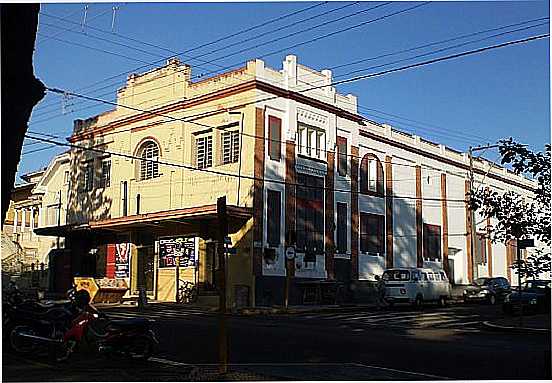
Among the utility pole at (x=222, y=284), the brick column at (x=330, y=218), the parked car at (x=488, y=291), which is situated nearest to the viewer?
the utility pole at (x=222, y=284)

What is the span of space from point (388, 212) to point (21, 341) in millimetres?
31074

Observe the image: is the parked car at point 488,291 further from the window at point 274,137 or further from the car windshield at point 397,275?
the window at point 274,137

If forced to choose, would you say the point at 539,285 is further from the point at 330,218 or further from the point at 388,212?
the point at 388,212

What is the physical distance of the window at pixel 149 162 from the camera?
39.3 meters

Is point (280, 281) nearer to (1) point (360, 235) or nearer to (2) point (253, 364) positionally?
(1) point (360, 235)

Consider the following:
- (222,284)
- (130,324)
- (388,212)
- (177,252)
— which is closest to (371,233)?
(388,212)

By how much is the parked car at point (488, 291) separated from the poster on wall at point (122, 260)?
18444 millimetres

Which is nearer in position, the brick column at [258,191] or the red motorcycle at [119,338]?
the red motorcycle at [119,338]

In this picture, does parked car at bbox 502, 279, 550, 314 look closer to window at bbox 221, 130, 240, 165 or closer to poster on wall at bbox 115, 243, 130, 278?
window at bbox 221, 130, 240, 165

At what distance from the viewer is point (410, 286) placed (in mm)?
34156

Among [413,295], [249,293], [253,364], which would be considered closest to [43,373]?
[253,364]

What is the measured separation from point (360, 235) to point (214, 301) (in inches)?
393

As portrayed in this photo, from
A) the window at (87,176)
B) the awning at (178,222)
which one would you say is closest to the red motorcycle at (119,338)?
the awning at (178,222)

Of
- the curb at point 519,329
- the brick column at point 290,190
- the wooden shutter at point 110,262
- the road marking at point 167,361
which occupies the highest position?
the brick column at point 290,190
